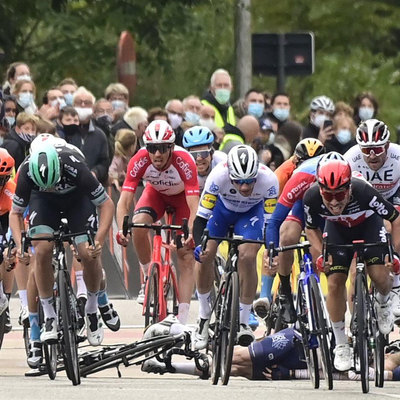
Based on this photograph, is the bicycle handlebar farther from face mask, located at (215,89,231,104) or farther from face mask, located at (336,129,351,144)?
face mask, located at (215,89,231,104)

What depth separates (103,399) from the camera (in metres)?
13.2

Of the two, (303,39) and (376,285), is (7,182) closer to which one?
(376,285)

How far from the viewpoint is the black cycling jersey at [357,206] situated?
1466 cm

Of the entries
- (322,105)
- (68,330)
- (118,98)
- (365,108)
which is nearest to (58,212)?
(68,330)

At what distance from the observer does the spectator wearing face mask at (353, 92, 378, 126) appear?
77.5ft

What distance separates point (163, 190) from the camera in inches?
701

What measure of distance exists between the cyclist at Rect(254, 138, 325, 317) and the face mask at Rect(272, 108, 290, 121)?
570 centimetres

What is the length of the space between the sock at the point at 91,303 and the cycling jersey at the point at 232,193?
107cm

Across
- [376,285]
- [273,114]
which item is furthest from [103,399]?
[273,114]

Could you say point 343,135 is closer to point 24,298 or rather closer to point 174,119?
point 174,119

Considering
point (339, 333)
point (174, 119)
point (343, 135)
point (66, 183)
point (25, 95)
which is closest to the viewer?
point (339, 333)

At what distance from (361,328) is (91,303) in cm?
283

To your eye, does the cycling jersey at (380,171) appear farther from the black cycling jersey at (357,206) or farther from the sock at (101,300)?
the sock at (101,300)

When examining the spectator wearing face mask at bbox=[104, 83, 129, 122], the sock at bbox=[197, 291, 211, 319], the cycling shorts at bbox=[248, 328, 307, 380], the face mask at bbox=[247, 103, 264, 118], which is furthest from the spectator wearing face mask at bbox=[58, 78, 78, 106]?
the cycling shorts at bbox=[248, 328, 307, 380]
